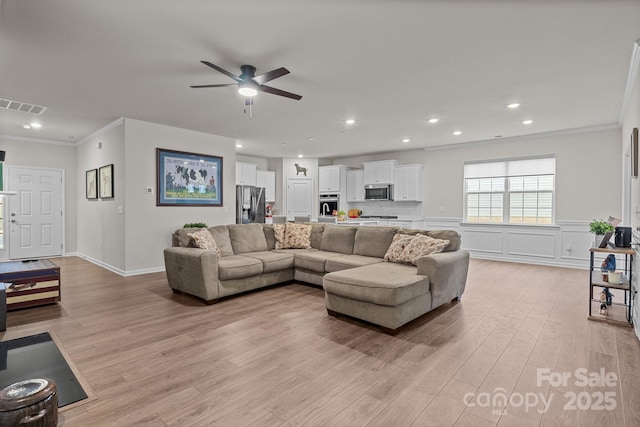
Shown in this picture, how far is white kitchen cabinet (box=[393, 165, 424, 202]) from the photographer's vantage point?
25.9 ft

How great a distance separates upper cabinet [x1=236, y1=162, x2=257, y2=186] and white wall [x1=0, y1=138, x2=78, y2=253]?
359 cm

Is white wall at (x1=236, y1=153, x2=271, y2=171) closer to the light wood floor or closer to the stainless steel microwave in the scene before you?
the stainless steel microwave

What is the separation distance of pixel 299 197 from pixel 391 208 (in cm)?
264

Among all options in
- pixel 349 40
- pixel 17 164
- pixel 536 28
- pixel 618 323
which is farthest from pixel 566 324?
pixel 17 164

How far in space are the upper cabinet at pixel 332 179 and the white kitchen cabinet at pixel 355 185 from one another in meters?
0.14

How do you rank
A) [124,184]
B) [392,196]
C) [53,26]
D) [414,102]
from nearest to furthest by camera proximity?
1. [53,26]
2. [414,102]
3. [124,184]
4. [392,196]

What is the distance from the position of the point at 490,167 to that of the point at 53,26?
7.38m

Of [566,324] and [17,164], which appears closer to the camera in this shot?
[566,324]

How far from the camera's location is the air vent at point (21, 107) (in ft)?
14.4

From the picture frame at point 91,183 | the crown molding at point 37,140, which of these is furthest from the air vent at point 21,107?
the crown molding at point 37,140

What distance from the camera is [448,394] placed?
1974mm

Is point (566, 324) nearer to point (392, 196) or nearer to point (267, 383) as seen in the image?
point (267, 383)

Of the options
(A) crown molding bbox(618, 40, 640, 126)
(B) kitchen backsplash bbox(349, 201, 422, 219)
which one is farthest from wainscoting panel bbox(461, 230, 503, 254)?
(A) crown molding bbox(618, 40, 640, 126)

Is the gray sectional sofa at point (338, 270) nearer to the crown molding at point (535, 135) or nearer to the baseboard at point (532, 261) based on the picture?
the baseboard at point (532, 261)
